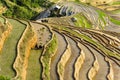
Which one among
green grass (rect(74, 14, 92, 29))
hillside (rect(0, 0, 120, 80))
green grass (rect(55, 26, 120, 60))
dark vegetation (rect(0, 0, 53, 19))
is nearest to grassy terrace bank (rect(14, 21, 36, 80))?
hillside (rect(0, 0, 120, 80))

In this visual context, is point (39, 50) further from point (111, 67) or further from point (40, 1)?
point (40, 1)

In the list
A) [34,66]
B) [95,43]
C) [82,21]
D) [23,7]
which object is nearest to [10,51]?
[34,66]

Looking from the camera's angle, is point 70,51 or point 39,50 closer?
point 39,50

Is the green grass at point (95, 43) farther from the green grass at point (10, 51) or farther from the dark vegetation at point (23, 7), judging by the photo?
the dark vegetation at point (23, 7)

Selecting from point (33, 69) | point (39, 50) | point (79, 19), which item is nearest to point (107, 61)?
point (39, 50)

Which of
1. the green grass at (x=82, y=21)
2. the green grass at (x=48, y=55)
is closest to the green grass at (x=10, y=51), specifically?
→ the green grass at (x=48, y=55)

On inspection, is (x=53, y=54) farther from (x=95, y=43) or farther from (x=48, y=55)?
(x=95, y=43)

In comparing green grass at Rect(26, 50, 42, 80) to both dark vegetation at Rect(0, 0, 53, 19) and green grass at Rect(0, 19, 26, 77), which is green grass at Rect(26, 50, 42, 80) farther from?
dark vegetation at Rect(0, 0, 53, 19)
